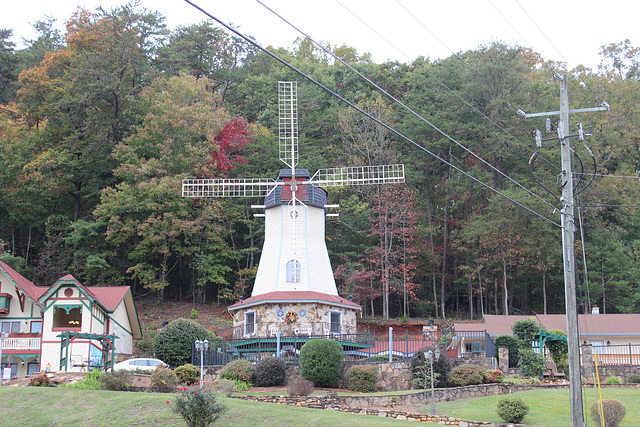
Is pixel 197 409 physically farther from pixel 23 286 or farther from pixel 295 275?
pixel 23 286

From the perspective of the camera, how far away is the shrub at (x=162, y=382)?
24203 millimetres

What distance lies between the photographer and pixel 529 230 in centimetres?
4456

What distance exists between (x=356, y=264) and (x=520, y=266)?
12.5 m

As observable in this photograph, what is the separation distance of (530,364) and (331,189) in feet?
81.5

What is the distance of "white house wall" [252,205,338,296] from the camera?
1517 inches

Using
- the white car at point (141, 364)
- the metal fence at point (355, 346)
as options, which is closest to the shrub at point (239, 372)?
the metal fence at point (355, 346)

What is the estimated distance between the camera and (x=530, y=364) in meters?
27.7

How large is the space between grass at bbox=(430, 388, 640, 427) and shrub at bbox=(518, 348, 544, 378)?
274 centimetres

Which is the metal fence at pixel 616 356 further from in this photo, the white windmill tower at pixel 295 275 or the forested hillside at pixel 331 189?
the white windmill tower at pixel 295 275

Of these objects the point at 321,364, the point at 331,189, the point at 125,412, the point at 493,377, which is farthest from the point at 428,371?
the point at 331,189

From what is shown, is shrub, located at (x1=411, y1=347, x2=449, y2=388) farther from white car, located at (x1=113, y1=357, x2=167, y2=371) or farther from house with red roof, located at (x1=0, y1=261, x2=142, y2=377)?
house with red roof, located at (x1=0, y1=261, x2=142, y2=377)

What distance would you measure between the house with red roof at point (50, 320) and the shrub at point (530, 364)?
1993 cm

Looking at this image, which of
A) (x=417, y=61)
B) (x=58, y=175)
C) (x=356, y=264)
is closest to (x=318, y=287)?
(x=356, y=264)

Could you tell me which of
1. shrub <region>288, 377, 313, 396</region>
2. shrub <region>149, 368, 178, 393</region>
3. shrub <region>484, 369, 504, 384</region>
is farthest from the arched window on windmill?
shrub <region>288, 377, 313, 396</region>
